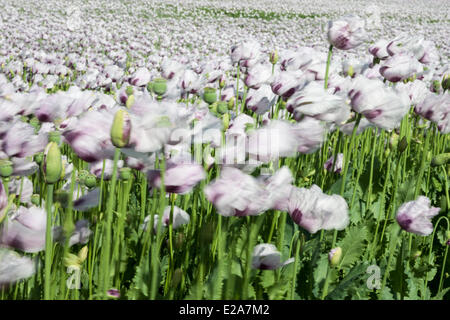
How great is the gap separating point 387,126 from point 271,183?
0.46 meters

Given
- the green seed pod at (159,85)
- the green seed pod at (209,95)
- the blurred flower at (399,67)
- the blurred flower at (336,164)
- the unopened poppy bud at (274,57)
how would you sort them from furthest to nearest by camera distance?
1. the unopened poppy bud at (274,57)
2. the blurred flower at (336,164)
3. the blurred flower at (399,67)
4. the green seed pod at (209,95)
5. the green seed pod at (159,85)

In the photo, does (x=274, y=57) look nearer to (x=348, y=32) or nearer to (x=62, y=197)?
(x=348, y=32)

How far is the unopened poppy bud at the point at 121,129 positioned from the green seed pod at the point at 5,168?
0.32m

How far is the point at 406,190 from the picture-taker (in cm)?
186

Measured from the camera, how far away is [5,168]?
3.05 feet

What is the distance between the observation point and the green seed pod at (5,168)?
2.98ft

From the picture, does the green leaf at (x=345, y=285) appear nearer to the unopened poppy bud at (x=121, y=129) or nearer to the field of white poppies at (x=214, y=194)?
the field of white poppies at (x=214, y=194)

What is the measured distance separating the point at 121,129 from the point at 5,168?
0.37 m

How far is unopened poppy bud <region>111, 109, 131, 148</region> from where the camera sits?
0.70m

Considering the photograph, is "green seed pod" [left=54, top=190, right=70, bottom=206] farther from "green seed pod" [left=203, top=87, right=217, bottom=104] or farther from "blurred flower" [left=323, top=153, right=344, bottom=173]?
"blurred flower" [left=323, top=153, right=344, bottom=173]

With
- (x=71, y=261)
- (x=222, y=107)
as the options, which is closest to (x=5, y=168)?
(x=71, y=261)

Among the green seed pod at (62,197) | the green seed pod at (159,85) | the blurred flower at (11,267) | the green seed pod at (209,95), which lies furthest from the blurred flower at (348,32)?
the blurred flower at (11,267)
